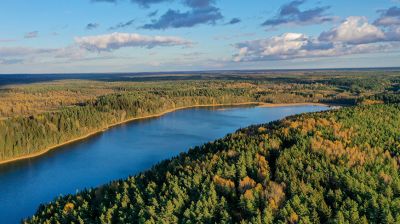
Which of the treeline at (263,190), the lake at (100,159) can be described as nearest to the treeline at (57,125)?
the lake at (100,159)

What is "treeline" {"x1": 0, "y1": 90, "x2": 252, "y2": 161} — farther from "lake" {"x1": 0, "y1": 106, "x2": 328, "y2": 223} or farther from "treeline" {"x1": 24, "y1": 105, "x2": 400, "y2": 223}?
"treeline" {"x1": 24, "y1": 105, "x2": 400, "y2": 223}

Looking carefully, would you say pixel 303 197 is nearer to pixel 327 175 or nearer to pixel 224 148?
pixel 327 175

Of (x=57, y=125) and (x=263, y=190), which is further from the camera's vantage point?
(x=57, y=125)

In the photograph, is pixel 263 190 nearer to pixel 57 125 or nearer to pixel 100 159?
pixel 100 159

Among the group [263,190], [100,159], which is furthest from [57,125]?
[263,190]

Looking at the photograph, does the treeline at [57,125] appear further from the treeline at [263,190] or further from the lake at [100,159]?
the treeline at [263,190]

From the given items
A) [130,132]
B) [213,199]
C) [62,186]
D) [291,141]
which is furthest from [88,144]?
[213,199]
